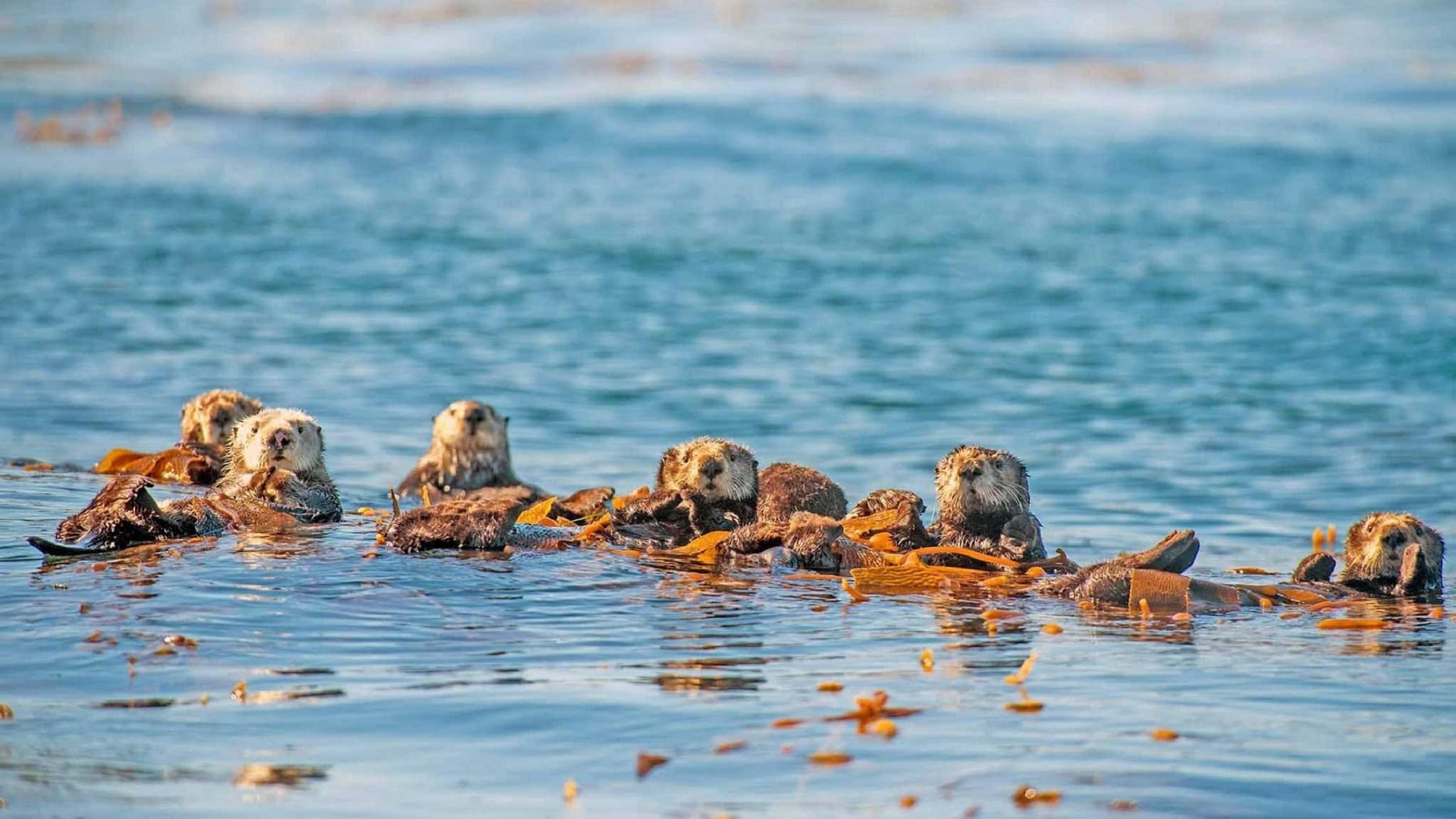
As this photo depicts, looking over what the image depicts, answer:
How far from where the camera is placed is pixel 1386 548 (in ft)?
24.4

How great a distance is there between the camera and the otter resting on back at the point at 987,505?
7410 mm

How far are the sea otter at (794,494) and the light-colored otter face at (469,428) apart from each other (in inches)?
76.3

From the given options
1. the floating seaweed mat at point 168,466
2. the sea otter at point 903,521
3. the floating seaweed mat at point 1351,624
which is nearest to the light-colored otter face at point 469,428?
the floating seaweed mat at point 168,466

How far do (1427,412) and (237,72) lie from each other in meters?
32.0

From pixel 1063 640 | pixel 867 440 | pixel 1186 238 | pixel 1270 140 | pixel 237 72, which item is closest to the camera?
pixel 1063 640

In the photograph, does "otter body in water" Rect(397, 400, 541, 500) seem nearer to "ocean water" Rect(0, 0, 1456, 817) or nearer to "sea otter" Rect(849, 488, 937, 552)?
"ocean water" Rect(0, 0, 1456, 817)

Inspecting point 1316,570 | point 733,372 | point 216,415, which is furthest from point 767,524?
point 733,372

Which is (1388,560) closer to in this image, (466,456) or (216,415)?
(466,456)

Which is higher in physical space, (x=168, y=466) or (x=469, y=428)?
(x=469, y=428)

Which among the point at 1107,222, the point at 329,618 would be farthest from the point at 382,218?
the point at 329,618

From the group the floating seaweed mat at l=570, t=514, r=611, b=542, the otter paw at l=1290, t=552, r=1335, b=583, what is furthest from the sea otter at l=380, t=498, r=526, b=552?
the otter paw at l=1290, t=552, r=1335, b=583

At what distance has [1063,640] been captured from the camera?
6.04 meters

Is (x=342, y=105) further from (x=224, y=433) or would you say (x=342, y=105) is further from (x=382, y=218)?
(x=224, y=433)

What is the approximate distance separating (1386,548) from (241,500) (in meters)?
5.12
